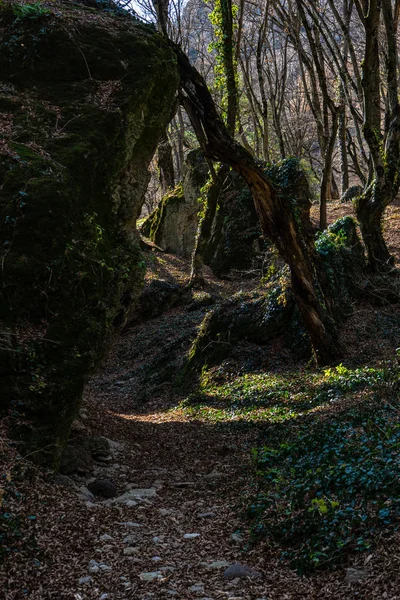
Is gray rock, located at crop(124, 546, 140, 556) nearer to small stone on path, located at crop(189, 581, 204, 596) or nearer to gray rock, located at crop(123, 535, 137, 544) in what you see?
gray rock, located at crop(123, 535, 137, 544)

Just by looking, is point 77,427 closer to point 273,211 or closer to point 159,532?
point 159,532

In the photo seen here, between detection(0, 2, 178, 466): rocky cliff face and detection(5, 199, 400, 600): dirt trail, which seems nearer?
detection(5, 199, 400, 600): dirt trail

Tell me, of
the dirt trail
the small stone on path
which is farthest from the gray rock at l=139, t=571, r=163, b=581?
the small stone on path

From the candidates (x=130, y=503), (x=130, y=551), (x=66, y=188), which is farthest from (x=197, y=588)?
(x=66, y=188)

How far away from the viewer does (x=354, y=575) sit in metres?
3.73

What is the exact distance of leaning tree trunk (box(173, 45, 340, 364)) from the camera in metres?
9.06

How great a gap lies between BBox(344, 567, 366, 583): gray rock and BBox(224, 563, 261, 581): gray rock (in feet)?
2.46

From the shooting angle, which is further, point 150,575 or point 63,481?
point 63,481

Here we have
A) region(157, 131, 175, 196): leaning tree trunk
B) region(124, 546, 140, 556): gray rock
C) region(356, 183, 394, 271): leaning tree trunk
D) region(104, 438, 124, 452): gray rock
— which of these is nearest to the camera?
region(124, 546, 140, 556): gray rock

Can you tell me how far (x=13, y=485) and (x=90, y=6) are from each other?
755cm

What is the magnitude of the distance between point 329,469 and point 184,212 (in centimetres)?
1789

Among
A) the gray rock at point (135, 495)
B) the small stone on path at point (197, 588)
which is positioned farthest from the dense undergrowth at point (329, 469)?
the gray rock at point (135, 495)

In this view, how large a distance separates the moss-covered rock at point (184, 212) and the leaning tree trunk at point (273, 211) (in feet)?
38.1

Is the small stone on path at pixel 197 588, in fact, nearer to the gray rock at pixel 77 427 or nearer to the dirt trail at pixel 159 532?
the dirt trail at pixel 159 532
